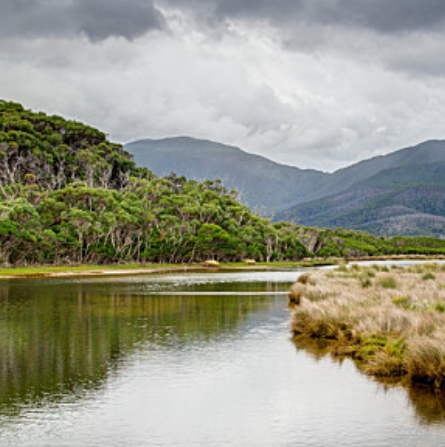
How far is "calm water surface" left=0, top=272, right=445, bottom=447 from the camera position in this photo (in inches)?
447

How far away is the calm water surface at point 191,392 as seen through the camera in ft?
37.3

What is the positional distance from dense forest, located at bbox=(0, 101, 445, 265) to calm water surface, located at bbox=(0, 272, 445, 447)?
62945 mm

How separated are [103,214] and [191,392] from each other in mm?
83557

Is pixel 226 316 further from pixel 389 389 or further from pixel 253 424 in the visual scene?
pixel 253 424

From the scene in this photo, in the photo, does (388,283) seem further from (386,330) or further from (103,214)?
(103,214)

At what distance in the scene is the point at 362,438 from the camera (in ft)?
36.5

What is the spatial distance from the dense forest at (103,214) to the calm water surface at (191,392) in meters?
62.9

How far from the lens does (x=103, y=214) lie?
314 feet

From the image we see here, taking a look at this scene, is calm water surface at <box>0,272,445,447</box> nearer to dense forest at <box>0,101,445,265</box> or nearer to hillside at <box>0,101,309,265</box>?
dense forest at <box>0,101,445,265</box>

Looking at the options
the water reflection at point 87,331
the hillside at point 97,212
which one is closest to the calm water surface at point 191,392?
the water reflection at point 87,331

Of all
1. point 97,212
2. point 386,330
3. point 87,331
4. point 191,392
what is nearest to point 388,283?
point 386,330

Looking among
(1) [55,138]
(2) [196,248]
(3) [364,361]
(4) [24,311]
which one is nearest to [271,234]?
(2) [196,248]

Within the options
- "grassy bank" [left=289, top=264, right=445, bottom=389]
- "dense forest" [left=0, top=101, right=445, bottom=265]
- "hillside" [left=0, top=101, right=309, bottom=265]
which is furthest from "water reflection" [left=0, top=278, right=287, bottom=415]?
"dense forest" [left=0, top=101, right=445, bottom=265]

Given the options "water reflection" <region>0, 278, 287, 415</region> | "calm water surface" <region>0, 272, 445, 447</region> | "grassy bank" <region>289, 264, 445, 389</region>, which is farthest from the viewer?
"water reflection" <region>0, 278, 287, 415</region>
